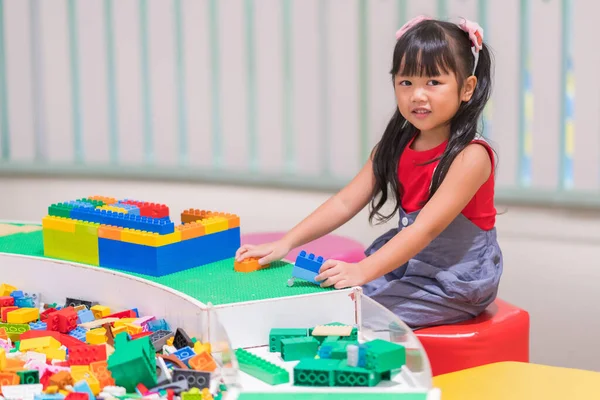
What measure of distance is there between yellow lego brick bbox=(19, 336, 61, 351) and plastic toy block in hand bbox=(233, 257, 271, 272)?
1.09 ft

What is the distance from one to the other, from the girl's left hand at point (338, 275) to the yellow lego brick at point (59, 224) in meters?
0.48

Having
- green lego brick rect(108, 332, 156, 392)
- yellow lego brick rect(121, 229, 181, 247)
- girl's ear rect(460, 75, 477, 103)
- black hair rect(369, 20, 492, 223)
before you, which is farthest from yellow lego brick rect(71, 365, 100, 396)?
girl's ear rect(460, 75, 477, 103)

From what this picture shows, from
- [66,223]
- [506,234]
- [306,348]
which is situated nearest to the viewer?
[306,348]

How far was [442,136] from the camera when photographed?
5.33 ft

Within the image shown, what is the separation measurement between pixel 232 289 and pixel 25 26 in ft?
6.30

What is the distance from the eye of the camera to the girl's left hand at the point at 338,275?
131 cm

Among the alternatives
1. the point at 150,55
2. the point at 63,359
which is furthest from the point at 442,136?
the point at 150,55

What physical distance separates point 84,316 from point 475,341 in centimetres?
63

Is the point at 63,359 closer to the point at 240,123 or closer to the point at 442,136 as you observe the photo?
the point at 442,136

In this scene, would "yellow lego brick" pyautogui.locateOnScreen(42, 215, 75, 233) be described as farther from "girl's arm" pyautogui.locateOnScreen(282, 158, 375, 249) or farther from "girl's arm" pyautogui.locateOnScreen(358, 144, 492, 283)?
"girl's arm" pyautogui.locateOnScreen(358, 144, 492, 283)

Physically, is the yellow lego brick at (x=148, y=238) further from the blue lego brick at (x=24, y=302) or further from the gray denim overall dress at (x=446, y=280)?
the gray denim overall dress at (x=446, y=280)

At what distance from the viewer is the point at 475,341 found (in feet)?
4.67

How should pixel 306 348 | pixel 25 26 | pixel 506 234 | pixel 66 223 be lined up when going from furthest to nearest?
pixel 25 26
pixel 506 234
pixel 66 223
pixel 306 348

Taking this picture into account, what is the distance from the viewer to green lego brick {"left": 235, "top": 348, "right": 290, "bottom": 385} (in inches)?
42.3
